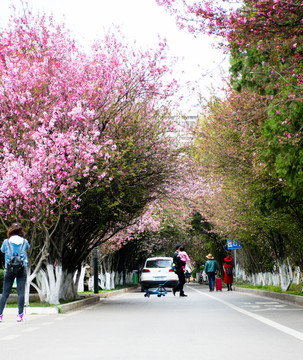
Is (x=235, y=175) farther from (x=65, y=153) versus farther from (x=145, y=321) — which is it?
(x=145, y=321)

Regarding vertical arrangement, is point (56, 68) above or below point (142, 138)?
above

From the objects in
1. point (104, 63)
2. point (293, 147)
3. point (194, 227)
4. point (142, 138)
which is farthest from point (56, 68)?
point (194, 227)

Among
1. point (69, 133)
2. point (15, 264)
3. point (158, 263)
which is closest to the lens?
point (15, 264)

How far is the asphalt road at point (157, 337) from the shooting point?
771 centimetres

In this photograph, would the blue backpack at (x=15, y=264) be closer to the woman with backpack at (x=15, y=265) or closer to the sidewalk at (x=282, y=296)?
the woman with backpack at (x=15, y=265)

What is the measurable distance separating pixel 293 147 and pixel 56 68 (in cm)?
836

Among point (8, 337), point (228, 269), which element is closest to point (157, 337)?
point (8, 337)

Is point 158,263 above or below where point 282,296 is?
above

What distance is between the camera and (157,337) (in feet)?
31.7

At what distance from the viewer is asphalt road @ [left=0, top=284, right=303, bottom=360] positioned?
25.3ft

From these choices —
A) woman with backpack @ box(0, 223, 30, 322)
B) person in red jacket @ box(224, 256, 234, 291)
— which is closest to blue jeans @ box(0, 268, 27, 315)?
woman with backpack @ box(0, 223, 30, 322)

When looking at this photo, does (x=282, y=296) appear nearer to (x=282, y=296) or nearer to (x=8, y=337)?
(x=282, y=296)

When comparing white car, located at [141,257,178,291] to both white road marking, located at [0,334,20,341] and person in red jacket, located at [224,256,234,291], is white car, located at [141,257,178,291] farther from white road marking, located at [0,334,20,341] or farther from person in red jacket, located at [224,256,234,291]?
white road marking, located at [0,334,20,341]

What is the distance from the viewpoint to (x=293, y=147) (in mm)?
13547
